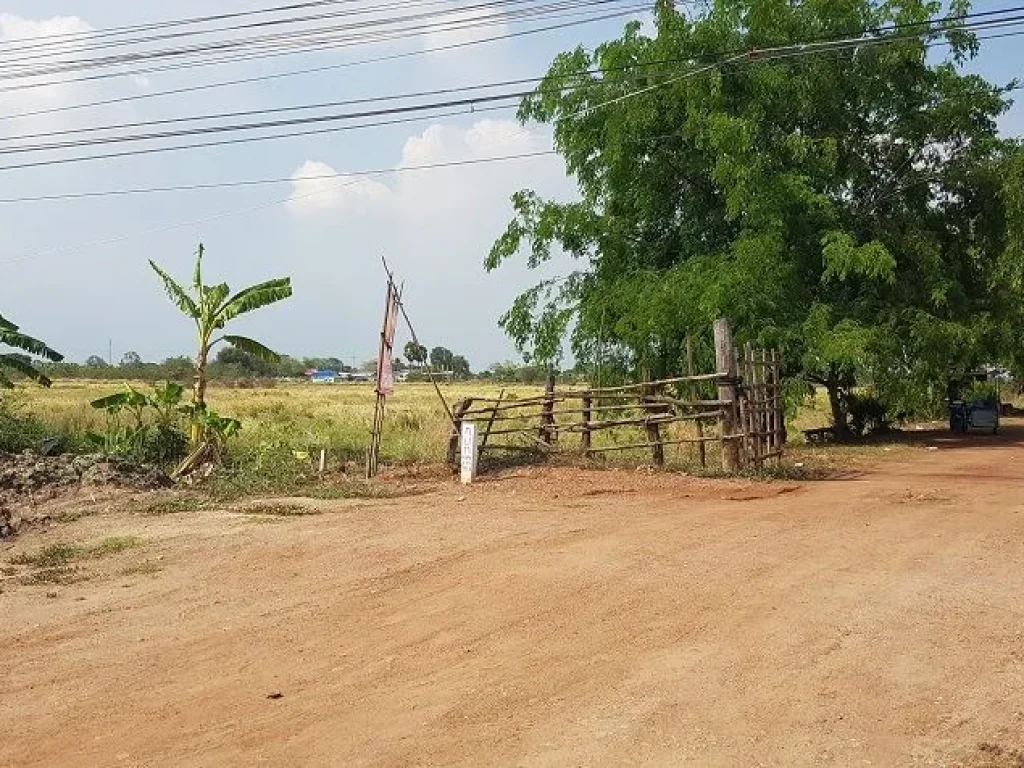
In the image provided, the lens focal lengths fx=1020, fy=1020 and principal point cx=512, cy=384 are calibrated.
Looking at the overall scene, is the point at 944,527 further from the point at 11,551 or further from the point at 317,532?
the point at 11,551

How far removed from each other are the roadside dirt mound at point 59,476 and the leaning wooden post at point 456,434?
4.34 metres

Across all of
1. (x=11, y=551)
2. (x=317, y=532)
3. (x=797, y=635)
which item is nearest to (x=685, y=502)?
(x=317, y=532)

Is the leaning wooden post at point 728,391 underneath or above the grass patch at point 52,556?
above

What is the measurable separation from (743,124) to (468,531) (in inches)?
497

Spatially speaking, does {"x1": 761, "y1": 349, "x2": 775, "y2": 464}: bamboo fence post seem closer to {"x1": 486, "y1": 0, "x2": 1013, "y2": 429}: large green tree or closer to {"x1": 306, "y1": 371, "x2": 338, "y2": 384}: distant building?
{"x1": 486, "y1": 0, "x2": 1013, "y2": 429}: large green tree

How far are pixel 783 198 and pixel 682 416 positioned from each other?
729cm

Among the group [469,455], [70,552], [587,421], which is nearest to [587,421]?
[587,421]

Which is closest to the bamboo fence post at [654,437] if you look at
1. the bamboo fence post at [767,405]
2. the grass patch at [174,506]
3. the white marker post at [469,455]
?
the bamboo fence post at [767,405]

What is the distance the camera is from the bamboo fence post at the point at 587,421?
54.0 ft

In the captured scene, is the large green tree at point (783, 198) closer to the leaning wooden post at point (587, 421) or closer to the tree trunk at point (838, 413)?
the tree trunk at point (838, 413)

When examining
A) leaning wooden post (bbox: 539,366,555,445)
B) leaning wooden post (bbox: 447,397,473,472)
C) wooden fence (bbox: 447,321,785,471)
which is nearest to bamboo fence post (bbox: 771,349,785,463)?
wooden fence (bbox: 447,321,785,471)

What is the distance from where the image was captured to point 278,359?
1883cm

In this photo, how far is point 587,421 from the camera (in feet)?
55.4

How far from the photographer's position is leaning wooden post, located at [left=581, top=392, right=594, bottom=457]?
646 inches
